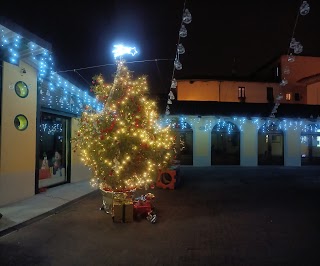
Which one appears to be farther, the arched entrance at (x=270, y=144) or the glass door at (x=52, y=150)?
the arched entrance at (x=270, y=144)

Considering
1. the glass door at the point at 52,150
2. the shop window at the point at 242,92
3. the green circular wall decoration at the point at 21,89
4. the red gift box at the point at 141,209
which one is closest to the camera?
the red gift box at the point at 141,209

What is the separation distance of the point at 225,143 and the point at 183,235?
56.7 feet

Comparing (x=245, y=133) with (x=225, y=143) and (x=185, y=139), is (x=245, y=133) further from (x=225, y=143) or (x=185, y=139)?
(x=185, y=139)

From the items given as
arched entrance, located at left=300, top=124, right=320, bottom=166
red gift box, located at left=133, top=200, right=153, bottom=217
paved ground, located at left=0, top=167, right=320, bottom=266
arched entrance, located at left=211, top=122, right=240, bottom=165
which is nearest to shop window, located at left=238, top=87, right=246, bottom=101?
arched entrance, located at left=300, top=124, right=320, bottom=166

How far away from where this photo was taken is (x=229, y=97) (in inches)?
1206

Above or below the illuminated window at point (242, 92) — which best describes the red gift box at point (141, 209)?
below

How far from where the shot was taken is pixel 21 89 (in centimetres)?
1015

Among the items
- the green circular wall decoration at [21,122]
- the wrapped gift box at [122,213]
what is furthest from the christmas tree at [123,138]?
the green circular wall decoration at [21,122]

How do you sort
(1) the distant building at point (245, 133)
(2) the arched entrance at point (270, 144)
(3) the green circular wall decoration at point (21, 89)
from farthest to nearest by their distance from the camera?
(2) the arched entrance at point (270, 144)
(1) the distant building at point (245, 133)
(3) the green circular wall decoration at point (21, 89)

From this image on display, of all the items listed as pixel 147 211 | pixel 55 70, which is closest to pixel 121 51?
pixel 55 70

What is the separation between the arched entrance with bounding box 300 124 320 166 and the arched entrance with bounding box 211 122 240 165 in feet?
Answer: 15.4

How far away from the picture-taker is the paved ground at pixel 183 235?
566 cm

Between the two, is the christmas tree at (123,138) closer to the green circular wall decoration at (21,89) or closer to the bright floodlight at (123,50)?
the bright floodlight at (123,50)

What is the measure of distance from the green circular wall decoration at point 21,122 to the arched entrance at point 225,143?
1531cm
